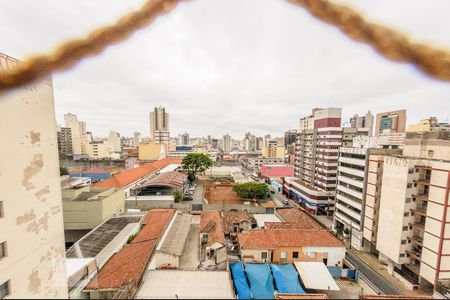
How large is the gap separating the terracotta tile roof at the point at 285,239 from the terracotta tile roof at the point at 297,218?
1867mm

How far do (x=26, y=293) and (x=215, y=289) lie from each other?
627 centimetres

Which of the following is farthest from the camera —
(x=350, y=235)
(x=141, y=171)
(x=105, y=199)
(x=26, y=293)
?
(x=141, y=171)

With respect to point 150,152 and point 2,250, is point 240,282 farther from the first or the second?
point 150,152

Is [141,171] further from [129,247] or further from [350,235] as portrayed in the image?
[350,235]

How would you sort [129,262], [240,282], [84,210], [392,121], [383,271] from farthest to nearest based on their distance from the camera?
[392,121] < [84,210] < [383,271] < [240,282] < [129,262]

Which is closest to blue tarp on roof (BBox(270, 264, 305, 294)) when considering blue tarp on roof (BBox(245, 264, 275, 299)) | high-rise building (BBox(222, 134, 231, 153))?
blue tarp on roof (BBox(245, 264, 275, 299))

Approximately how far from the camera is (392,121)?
219ft

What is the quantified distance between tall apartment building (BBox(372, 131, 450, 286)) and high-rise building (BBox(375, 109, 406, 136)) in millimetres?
56183

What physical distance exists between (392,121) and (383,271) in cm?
7101

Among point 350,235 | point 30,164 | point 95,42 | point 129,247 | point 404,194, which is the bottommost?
point 350,235

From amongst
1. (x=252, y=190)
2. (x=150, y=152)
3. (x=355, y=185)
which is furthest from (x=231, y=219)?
(x=150, y=152)

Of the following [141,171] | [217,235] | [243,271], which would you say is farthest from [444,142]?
[141,171]

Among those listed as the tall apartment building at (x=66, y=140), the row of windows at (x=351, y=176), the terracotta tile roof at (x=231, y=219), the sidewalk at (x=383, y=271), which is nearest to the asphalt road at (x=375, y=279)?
the sidewalk at (x=383, y=271)

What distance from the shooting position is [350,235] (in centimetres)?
1900
